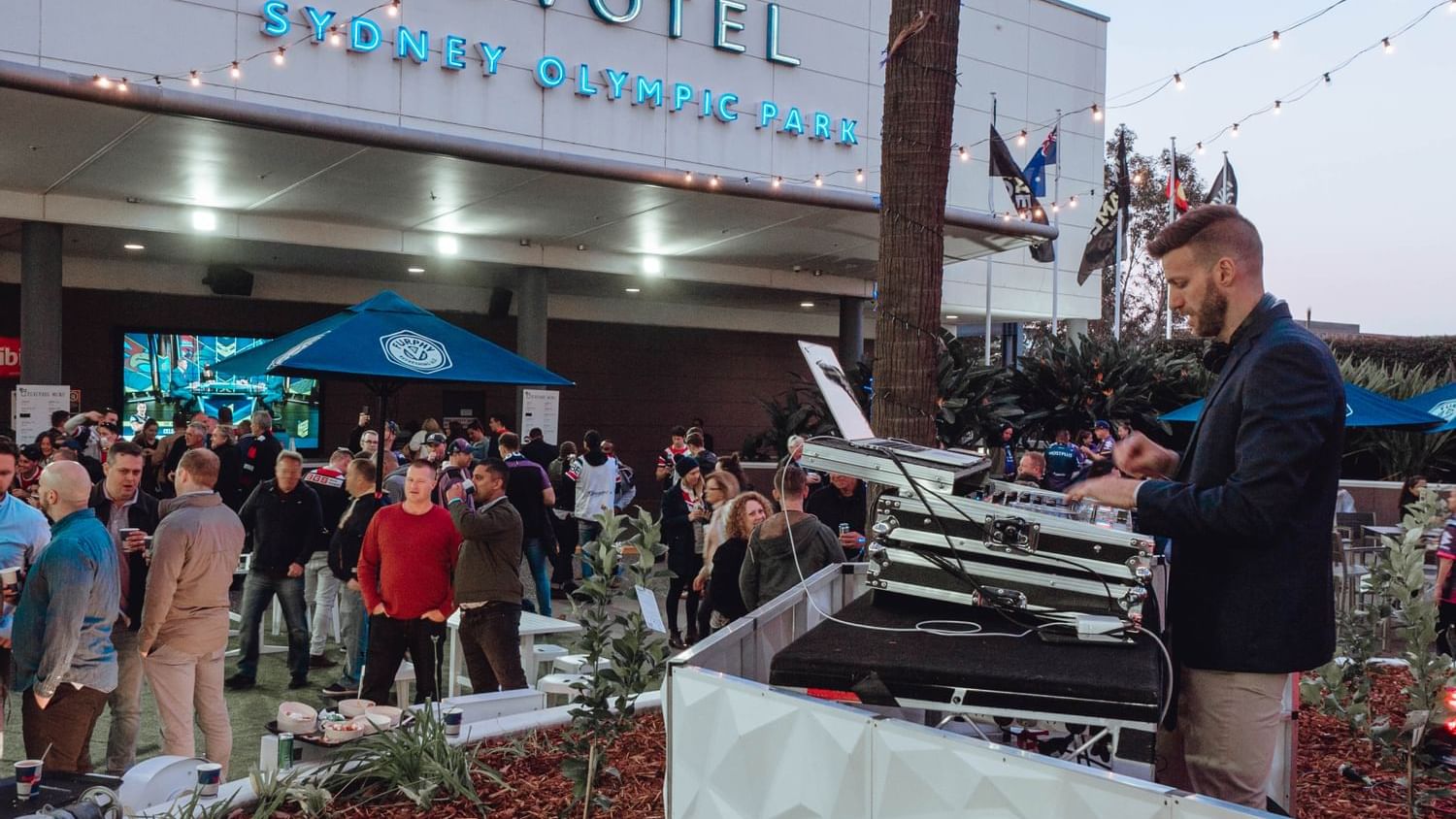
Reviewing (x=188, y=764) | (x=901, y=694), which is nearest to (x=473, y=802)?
(x=188, y=764)

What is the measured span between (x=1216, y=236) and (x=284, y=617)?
7.97 m

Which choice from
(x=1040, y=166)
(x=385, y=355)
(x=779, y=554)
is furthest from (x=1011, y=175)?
(x=385, y=355)

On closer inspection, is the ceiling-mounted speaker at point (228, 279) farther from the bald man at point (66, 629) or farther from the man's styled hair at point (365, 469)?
the bald man at point (66, 629)

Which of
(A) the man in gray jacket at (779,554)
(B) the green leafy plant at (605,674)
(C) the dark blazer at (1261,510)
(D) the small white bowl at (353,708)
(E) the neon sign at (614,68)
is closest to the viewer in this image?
(C) the dark blazer at (1261,510)

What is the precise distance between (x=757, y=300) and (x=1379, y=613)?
20340 mm

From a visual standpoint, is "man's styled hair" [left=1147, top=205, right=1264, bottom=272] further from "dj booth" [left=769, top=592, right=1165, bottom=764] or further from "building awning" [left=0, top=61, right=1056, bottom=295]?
"building awning" [left=0, top=61, right=1056, bottom=295]

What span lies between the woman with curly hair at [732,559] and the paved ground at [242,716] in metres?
1.13

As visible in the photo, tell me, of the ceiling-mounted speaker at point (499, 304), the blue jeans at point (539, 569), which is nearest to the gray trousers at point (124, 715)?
the blue jeans at point (539, 569)

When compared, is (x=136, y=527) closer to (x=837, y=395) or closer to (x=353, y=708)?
(x=353, y=708)

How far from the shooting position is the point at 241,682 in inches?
332

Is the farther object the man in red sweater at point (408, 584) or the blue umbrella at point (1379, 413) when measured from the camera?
the blue umbrella at point (1379, 413)

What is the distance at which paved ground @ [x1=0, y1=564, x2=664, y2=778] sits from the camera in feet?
21.3

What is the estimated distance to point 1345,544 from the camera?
1238cm

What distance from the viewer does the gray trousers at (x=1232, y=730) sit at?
247cm
